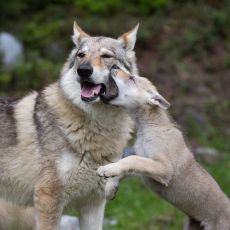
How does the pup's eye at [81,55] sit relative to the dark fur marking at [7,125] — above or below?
above

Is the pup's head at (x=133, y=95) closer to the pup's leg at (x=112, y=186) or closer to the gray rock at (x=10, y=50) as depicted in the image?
the pup's leg at (x=112, y=186)

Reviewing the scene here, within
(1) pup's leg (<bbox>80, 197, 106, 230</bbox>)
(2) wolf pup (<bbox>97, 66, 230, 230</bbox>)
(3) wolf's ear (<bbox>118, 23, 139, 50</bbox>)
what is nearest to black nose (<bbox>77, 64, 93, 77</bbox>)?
(2) wolf pup (<bbox>97, 66, 230, 230</bbox>)

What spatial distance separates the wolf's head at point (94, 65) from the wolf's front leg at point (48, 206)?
96 cm

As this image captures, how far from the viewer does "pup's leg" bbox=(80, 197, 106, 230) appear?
8875 millimetres

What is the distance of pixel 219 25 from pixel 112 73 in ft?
34.2

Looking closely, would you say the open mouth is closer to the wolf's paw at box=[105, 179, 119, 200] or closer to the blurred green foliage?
the wolf's paw at box=[105, 179, 119, 200]

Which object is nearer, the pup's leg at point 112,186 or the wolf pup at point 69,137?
the pup's leg at point 112,186

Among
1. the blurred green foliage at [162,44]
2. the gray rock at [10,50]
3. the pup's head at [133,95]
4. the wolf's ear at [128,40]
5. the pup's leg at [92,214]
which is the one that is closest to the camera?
the pup's head at [133,95]

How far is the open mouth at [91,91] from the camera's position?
816 centimetres

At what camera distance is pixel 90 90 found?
8242 millimetres

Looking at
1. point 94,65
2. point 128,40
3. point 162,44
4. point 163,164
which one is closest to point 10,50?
point 162,44

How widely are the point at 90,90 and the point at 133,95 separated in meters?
0.48

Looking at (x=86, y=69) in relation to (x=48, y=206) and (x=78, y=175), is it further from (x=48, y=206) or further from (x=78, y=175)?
(x=48, y=206)

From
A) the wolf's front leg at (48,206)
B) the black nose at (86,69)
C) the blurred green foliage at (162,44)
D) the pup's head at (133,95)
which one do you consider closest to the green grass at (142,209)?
the blurred green foliage at (162,44)
